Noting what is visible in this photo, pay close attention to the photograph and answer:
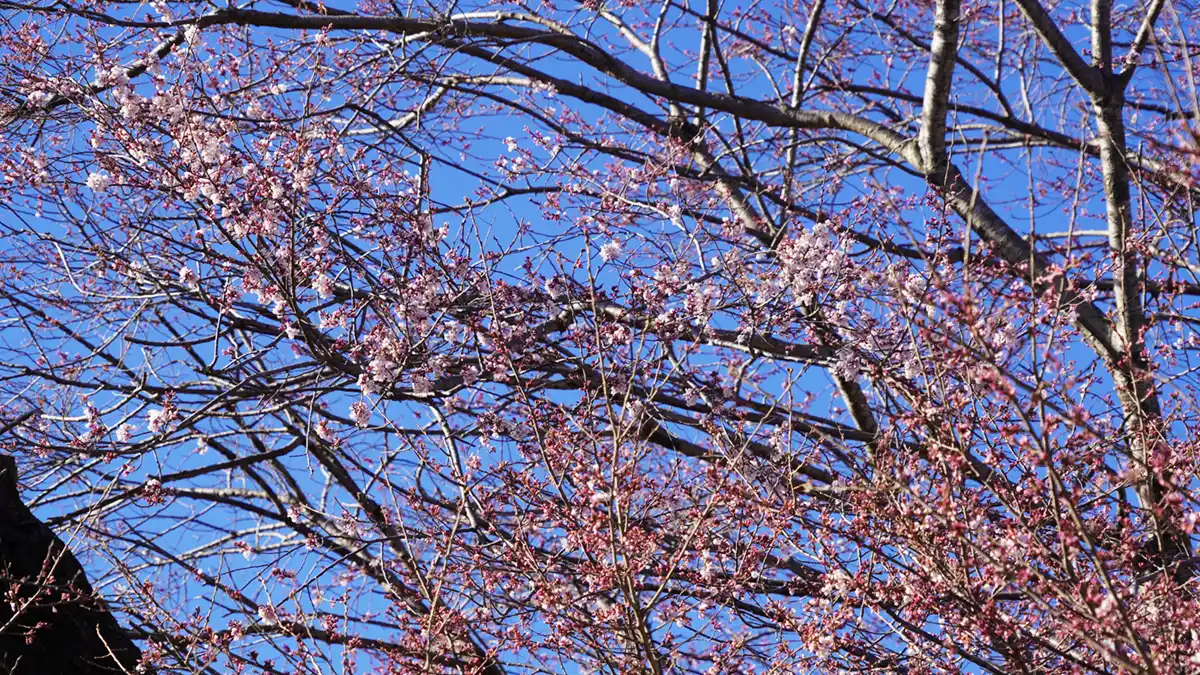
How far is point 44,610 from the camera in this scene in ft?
17.7

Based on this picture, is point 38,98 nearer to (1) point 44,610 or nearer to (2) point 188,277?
(2) point 188,277

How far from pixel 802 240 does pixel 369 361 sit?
2.37 metres

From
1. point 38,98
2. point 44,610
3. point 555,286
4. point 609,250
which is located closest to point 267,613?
point 44,610

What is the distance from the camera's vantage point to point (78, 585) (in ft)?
18.4

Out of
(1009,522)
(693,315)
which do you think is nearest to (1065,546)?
(1009,522)

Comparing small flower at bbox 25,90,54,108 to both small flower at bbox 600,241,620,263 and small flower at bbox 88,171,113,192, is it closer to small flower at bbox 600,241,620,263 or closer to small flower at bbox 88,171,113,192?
small flower at bbox 88,171,113,192

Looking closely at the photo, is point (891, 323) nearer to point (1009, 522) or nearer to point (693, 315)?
point (693, 315)

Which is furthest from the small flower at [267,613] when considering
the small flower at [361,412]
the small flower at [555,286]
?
the small flower at [555,286]

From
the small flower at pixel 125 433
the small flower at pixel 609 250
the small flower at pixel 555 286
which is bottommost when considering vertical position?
Result: the small flower at pixel 125 433

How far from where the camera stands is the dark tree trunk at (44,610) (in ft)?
17.0

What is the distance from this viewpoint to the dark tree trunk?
5.17 meters

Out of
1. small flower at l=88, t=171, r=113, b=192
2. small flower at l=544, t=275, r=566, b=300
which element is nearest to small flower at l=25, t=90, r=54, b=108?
small flower at l=88, t=171, r=113, b=192

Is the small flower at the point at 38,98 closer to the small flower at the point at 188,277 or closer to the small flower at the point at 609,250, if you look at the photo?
the small flower at the point at 188,277

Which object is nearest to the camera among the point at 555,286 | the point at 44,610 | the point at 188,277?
the point at 44,610
